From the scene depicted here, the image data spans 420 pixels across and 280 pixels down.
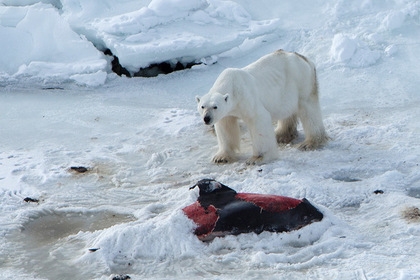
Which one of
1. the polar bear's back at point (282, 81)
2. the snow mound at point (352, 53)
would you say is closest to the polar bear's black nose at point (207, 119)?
the polar bear's back at point (282, 81)

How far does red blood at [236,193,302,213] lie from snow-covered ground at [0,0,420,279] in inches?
8.9

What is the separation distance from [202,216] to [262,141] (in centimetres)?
169

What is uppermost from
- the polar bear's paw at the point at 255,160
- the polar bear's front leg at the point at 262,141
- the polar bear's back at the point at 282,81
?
the polar bear's back at the point at 282,81

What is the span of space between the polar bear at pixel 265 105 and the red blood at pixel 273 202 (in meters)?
1.26

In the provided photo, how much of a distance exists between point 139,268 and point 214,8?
590 centimetres

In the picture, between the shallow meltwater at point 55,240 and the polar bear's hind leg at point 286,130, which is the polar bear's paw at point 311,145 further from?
the shallow meltwater at point 55,240

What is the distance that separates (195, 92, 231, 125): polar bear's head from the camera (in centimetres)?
678

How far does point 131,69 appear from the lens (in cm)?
981

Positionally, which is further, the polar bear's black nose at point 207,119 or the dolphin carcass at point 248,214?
the polar bear's black nose at point 207,119

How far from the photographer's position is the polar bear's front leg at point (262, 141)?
7.13 meters

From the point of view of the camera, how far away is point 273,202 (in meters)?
5.68

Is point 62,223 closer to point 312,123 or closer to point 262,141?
point 262,141

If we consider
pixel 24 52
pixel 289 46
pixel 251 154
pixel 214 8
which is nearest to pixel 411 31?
pixel 289 46

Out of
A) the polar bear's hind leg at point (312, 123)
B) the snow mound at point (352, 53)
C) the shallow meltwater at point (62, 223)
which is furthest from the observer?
the snow mound at point (352, 53)
